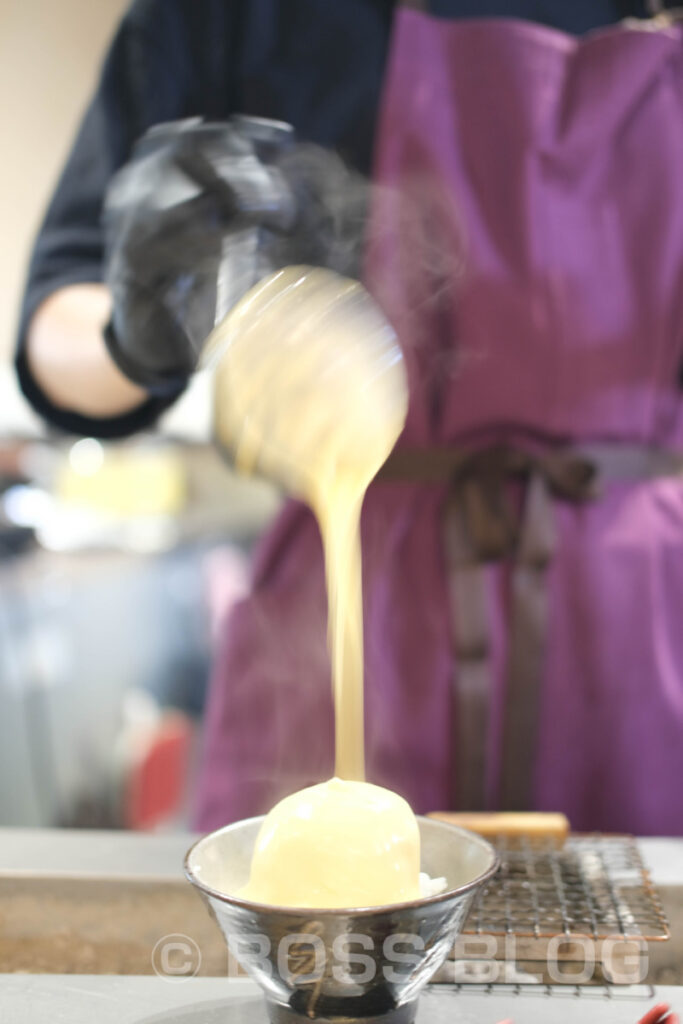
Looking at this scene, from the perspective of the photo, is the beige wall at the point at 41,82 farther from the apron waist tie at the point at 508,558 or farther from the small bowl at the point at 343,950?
the small bowl at the point at 343,950

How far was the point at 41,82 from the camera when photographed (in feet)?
7.81

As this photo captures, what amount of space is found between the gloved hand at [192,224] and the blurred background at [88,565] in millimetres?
802

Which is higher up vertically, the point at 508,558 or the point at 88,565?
the point at 508,558

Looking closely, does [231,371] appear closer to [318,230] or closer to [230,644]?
[318,230]

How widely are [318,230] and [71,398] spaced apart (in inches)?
13.2

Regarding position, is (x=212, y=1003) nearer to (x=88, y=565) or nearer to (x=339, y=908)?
(x=339, y=908)

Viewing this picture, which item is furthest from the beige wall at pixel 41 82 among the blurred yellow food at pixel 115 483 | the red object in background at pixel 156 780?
the red object in background at pixel 156 780

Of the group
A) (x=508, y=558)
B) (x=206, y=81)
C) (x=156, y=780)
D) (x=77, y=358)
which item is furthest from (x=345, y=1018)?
(x=156, y=780)

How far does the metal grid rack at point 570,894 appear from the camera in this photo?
555 millimetres

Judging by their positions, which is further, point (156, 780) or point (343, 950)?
point (156, 780)

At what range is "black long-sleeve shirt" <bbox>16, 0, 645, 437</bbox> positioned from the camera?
976 millimetres

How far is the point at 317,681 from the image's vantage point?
98 centimetres

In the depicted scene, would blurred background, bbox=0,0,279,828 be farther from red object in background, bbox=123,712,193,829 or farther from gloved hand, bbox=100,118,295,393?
gloved hand, bbox=100,118,295,393

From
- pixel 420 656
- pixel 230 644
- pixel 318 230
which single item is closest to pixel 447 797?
pixel 420 656
